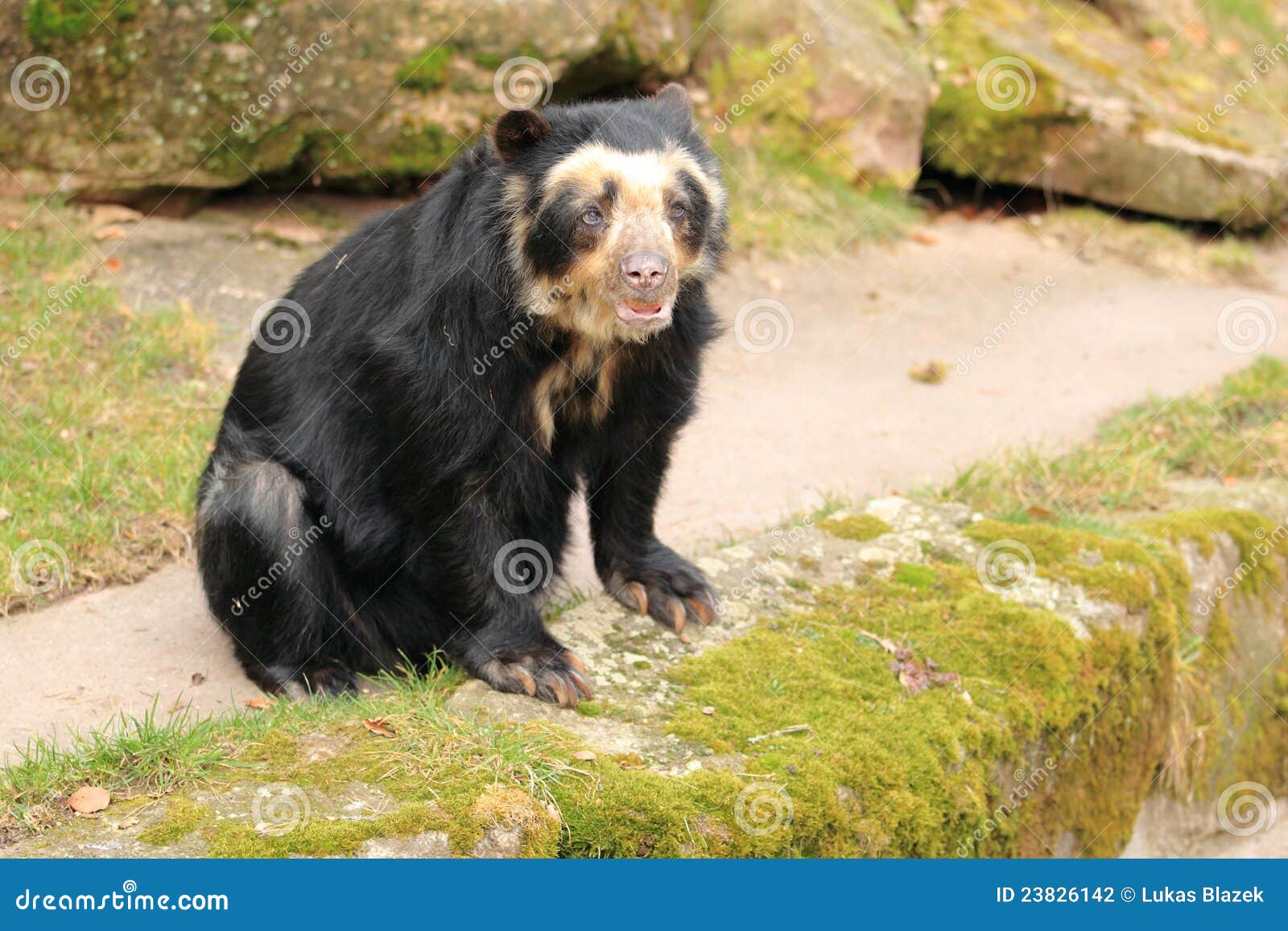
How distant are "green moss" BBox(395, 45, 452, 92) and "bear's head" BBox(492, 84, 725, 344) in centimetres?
460

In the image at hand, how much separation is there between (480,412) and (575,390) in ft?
1.12

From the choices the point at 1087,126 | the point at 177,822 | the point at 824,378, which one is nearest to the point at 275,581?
the point at 177,822

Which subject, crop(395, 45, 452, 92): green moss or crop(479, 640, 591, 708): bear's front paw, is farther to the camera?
crop(395, 45, 452, 92): green moss

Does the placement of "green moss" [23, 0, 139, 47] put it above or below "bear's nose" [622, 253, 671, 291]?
below

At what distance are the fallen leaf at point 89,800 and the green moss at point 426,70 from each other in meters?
5.82

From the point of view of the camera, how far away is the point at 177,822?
324 centimetres

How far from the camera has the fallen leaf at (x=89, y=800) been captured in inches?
133

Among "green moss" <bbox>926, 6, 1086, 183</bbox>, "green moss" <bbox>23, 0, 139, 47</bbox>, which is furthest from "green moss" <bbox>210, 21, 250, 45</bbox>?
"green moss" <bbox>926, 6, 1086, 183</bbox>

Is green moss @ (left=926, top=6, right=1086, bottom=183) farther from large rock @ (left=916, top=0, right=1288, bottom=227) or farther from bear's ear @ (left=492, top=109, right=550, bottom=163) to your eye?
bear's ear @ (left=492, top=109, right=550, bottom=163)

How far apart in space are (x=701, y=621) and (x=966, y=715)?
89cm

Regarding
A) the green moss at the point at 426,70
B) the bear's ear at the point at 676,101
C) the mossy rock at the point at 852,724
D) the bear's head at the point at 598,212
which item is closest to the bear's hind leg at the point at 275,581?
→ the mossy rock at the point at 852,724

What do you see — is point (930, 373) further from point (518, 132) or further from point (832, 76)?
point (518, 132)

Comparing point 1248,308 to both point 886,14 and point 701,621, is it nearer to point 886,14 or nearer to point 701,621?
point 886,14

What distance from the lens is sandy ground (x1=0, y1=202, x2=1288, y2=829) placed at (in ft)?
16.0
